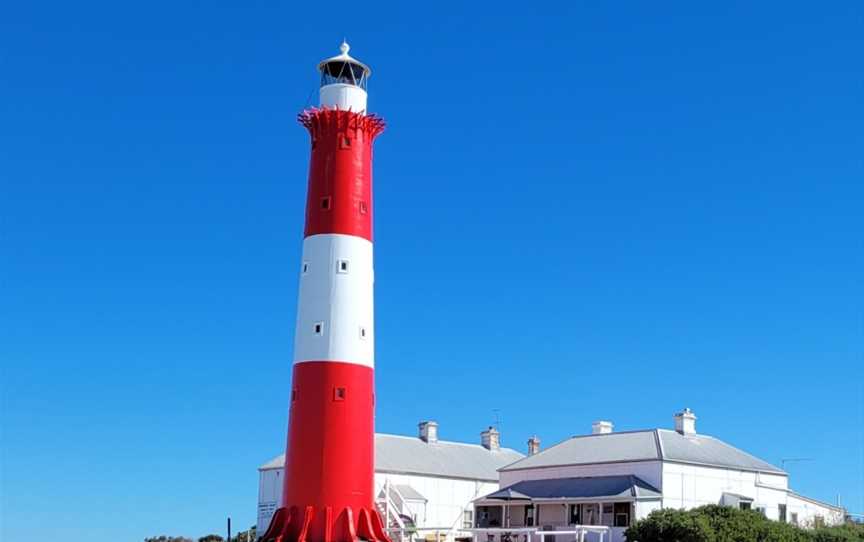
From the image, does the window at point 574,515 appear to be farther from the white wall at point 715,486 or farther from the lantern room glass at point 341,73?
the lantern room glass at point 341,73

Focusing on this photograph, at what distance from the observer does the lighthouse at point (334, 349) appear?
3769cm

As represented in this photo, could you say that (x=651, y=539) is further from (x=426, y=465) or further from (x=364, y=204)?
(x=426, y=465)

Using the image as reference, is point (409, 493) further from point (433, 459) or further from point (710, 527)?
point (710, 527)

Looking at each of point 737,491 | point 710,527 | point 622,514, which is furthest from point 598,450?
point 710,527

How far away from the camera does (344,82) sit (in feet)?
136

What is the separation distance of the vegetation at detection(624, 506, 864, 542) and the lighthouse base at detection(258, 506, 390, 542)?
43.3 ft

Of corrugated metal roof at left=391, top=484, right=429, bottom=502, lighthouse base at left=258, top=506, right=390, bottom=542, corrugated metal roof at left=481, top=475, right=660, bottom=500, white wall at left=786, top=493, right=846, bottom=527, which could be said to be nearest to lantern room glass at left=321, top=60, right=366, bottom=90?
lighthouse base at left=258, top=506, right=390, bottom=542

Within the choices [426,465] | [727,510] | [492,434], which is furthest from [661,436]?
[492,434]

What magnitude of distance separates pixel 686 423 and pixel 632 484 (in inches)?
299

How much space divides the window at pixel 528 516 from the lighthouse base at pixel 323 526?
20.0 meters

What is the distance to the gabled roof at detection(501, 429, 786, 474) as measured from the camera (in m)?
53.9

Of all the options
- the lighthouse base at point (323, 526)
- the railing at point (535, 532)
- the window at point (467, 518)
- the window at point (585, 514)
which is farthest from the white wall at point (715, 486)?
the lighthouse base at point (323, 526)

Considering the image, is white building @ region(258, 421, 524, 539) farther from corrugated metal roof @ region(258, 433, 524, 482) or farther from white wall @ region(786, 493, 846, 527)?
white wall @ region(786, 493, 846, 527)

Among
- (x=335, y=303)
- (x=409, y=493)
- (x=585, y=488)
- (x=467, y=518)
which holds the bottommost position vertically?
(x=467, y=518)
